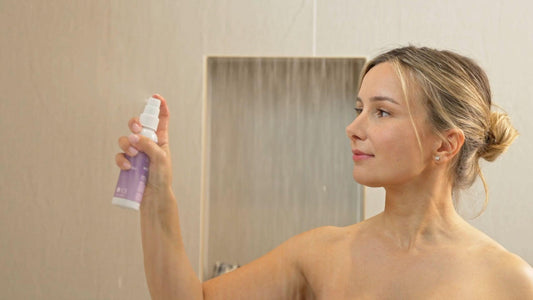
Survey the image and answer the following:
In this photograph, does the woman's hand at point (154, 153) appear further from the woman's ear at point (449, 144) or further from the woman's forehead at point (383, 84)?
the woman's ear at point (449, 144)

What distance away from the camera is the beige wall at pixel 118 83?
0.80 metres

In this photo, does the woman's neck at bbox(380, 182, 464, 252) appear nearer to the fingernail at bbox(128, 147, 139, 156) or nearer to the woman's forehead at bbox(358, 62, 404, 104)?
the woman's forehead at bbox(358, 62, 404, 104)

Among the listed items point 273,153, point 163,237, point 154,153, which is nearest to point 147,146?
point 154,153

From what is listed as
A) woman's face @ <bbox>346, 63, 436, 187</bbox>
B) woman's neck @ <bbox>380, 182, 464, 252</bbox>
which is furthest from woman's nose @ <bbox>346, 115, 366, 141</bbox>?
woman's neck @ <bbox>380, 182, 464, 252</bbox>

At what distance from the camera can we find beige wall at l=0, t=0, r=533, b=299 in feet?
2.64

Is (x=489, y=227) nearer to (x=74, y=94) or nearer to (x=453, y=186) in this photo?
(x=453, y=186)

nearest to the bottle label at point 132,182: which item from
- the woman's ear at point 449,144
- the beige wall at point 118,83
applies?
the beige wall at point 118,83

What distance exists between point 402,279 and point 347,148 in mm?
281

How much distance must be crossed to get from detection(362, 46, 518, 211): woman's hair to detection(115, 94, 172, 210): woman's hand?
1.12 feet

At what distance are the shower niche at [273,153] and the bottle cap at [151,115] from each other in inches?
9.6

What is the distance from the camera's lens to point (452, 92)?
A: 704 millimetres

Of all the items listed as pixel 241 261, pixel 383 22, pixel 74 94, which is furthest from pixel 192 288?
pixel 383 22

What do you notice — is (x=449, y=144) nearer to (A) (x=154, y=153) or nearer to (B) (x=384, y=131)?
(B) (x=384, y=131)

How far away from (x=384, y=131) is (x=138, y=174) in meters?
0.36
